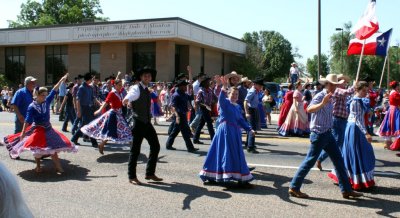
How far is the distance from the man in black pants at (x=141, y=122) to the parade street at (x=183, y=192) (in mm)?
302

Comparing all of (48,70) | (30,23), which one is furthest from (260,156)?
(30,23)

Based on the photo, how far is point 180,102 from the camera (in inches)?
431

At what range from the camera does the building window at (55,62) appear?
3781cm

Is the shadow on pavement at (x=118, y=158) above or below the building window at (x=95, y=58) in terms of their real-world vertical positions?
below

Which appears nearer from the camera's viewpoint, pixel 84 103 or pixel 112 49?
pixel 84 103

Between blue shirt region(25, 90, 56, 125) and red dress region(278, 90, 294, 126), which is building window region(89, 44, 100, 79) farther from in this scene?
blue shirt region(25, 90, 56, 125)

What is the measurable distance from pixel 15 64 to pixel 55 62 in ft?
15.7

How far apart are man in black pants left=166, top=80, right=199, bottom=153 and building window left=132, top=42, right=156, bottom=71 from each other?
23337mm

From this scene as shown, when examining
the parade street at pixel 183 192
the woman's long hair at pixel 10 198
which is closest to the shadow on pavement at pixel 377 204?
the parade street at pixel 183 192

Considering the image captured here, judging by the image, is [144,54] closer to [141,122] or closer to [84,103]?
[84,103]

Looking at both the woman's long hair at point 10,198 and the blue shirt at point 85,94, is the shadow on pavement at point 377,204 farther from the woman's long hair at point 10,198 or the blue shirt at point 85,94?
the blue shirt at point 85,94

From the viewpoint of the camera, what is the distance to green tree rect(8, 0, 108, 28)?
57.9m

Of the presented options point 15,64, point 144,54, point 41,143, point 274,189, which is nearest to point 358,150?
point 274,189

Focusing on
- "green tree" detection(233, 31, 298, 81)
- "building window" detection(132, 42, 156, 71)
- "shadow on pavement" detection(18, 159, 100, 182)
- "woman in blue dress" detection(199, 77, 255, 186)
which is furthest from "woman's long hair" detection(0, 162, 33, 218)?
"green tree" detection(233, 31, 298, 81)
